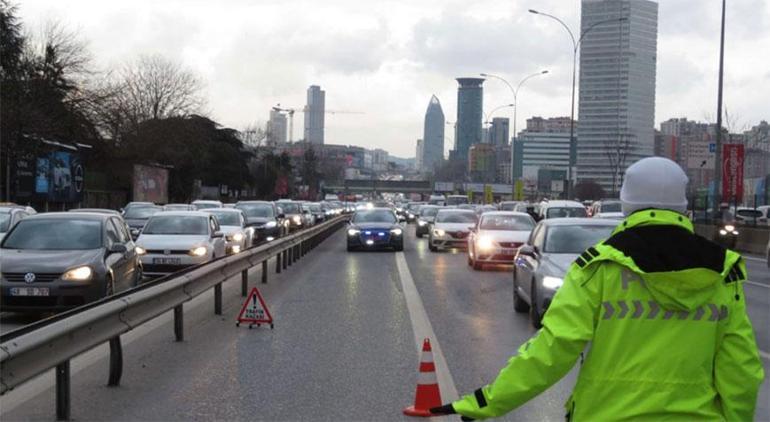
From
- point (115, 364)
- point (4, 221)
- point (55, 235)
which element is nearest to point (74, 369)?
point (115, 364)

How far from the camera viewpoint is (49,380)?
8875 mm

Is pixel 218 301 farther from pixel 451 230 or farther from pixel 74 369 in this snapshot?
pixel 451 230

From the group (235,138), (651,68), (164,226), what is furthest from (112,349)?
(235,138)

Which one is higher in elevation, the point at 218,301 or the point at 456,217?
the point at 456,217

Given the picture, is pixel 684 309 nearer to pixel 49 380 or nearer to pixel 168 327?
pixel 49 380

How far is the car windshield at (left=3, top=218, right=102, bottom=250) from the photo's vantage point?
47.9 feet

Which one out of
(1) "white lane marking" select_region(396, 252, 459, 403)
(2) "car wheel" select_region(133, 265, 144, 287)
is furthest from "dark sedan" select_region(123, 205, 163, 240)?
(2) "car wheel" select_region(133, 265, 144, 287)

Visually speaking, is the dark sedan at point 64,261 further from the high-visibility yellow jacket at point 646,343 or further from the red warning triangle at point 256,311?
the high-visibility yellow jacket at point 646,343

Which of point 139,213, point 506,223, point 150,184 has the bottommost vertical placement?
point 139,213

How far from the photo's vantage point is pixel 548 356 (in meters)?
2.90

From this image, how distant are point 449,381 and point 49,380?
3829 mm

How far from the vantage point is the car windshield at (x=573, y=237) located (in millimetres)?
13891

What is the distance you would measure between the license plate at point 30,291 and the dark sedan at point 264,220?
2081cm

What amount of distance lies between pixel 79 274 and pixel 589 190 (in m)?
92.9
